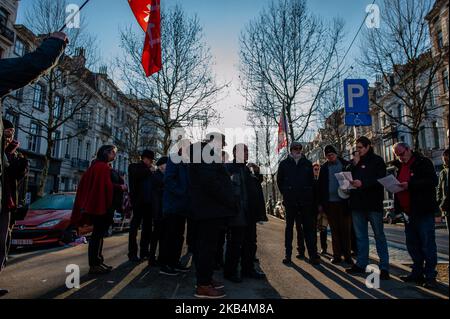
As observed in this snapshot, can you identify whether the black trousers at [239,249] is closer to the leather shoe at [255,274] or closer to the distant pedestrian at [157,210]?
the leather shoe at [255,274]

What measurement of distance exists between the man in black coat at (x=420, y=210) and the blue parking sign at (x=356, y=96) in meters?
3.15

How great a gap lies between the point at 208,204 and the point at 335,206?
333 cm

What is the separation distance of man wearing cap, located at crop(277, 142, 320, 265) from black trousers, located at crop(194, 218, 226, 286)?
2.40 metres

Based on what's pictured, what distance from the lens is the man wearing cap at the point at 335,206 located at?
5.93m

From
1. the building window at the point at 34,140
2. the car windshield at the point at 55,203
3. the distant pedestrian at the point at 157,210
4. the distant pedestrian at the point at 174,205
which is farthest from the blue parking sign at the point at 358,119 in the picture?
the building window at the point at 34,140

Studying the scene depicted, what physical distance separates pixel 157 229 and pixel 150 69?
3180 millimetres

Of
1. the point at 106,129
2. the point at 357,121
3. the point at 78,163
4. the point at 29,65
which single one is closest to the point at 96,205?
the point at 29,65

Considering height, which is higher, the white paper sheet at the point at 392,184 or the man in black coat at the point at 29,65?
the man in black coat at the point at 29,65

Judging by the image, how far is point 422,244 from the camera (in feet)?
14.1

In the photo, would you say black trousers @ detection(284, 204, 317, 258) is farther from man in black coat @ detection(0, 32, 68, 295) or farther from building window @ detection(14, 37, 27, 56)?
building window @ detection(14, 37, 27, 56)

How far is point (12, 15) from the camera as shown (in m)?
24.9

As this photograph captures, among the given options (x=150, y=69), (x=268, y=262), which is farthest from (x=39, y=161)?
(x=268, y=262)

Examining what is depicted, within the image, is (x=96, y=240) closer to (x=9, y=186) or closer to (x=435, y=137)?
(x=9, y=186)
